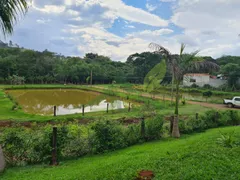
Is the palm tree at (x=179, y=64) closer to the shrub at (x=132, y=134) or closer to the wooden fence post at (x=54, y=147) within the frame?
the shrub at (x=132, y=134)

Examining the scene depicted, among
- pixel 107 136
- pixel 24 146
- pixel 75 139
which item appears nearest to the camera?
pixel 24 146

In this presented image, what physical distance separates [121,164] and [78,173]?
0.93 metres

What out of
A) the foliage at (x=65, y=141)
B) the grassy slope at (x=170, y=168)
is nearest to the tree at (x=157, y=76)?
the foliage at (x=65, y=141)

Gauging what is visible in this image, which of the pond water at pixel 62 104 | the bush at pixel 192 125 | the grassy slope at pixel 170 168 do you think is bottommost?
the pond water at pixel 62 104

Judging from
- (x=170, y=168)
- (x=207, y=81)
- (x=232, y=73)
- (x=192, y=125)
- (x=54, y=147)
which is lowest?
(x=192, y=125)

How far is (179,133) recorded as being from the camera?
8.61 metres

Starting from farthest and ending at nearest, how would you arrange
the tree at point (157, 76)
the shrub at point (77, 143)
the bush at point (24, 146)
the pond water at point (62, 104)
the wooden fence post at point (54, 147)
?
the tree at point (157, 76)
the pond water at point (62, 104)
the shrub at point (77, 143)
the wooden fence post at point (54, 147)
the bush at point (24, 146)

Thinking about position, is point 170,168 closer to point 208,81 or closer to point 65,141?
point 65,141

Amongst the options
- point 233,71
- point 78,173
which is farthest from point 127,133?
point 233,71

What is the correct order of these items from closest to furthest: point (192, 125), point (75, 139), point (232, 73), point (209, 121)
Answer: point (75, 139)
point (192, 125)
point (209, 121)
point (232, 73)

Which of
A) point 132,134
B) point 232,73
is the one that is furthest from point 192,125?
point 232,73

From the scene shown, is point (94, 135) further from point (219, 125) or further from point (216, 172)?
point (219, 125)

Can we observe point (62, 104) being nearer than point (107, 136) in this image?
No

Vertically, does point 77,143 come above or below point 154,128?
below
